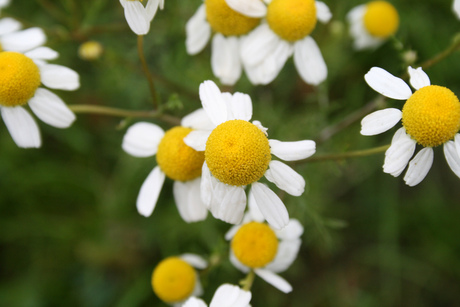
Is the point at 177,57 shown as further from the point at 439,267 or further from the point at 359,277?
the point at 439,267

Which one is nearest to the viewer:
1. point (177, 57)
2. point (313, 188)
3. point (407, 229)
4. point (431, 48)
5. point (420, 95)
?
point (420, 95)

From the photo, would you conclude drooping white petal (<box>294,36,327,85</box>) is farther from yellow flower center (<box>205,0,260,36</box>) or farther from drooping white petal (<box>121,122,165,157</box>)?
drooping white petal (<box>121,122,165,157</box>)

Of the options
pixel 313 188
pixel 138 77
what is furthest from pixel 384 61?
pixel 138 77

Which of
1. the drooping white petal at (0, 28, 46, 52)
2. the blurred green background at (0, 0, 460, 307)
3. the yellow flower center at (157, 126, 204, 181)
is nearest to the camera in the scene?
the yellow flower center at (157, 126, 204, 181)

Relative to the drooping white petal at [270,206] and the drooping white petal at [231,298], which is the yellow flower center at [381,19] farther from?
the drooping white petal at [231,298]

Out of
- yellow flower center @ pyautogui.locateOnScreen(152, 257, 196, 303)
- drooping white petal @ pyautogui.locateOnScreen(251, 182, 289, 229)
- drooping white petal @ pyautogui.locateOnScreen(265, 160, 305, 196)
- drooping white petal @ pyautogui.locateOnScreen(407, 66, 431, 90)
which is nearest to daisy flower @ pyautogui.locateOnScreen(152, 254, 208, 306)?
yellow flower center @ pyautogui.locateOnScreen(152, 257, 196, 303)

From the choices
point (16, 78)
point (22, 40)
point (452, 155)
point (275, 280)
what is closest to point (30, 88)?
point (16, 78)
